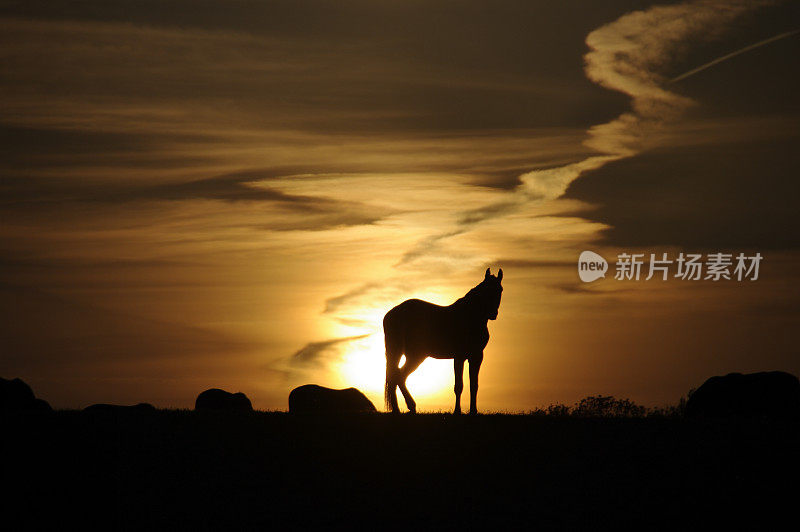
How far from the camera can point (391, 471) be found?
18312 millimetres

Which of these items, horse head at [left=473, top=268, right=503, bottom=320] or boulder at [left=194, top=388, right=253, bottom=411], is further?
boulder at [left=194, top=388, right=253, bottom=411]

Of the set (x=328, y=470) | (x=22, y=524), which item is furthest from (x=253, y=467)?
(x=22, y=524)

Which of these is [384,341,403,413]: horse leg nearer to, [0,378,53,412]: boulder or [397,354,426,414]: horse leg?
[397,354,426,414]: horse leg

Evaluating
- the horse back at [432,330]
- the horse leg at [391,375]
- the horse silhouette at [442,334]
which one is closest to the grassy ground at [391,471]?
the horse silhouette at [442,334]

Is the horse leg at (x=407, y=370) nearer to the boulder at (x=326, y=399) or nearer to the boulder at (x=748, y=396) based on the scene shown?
the boulder at (x=748, y=396)

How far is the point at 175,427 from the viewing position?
21.0 metres

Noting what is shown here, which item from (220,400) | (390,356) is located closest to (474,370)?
(390,356)

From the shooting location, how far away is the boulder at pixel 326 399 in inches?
1607

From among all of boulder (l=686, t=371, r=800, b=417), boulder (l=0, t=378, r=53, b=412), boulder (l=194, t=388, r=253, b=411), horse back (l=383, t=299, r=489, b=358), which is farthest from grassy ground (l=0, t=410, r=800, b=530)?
boulder (l=194, t=388, r=253, b=411)

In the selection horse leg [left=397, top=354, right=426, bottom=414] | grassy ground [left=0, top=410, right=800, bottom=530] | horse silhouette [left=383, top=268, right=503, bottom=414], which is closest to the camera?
grassy ground [left=0, top=410, right=800, bottom=530]

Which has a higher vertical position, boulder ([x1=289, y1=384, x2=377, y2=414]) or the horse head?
the horse head

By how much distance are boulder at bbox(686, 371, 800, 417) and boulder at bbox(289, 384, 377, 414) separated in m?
15.2

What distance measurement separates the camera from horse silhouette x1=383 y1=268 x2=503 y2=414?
24.9 meters

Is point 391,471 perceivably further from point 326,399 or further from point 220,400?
point 220,400
